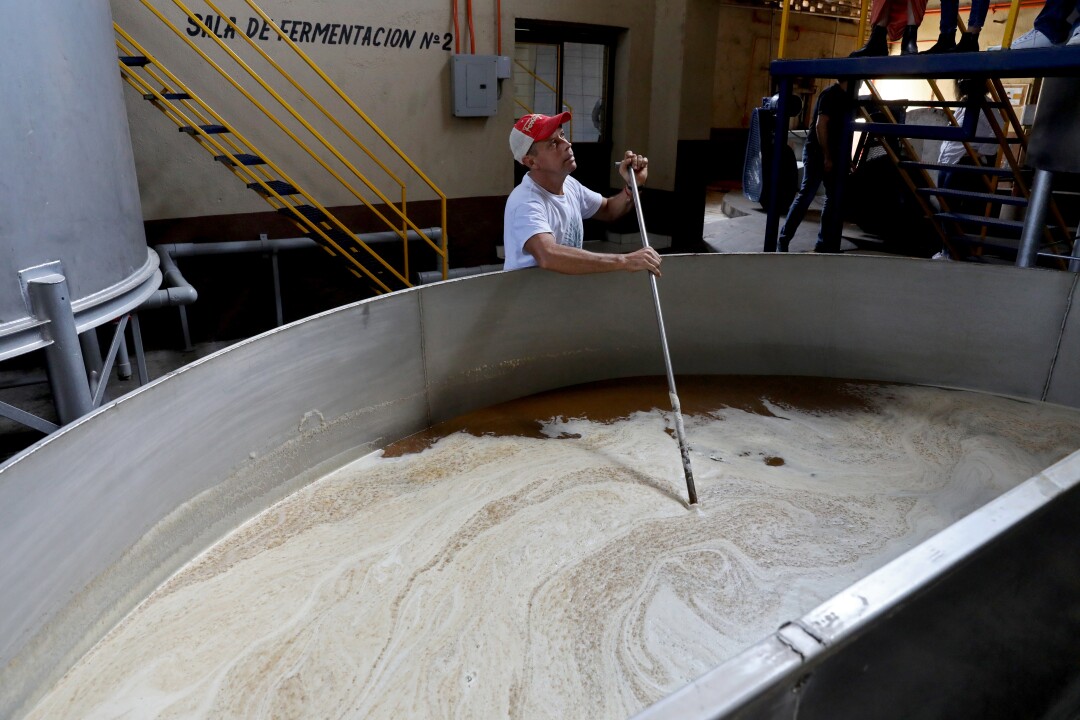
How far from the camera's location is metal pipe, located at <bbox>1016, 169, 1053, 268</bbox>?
340 cm

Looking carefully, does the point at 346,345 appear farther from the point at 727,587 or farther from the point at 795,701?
the point at 795,701

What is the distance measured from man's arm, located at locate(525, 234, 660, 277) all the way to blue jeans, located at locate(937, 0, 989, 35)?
6.87ft

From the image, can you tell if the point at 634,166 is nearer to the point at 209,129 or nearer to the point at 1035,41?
A: the point at 1035,41

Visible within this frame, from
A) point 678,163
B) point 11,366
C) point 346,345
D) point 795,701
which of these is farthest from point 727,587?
point 678,163

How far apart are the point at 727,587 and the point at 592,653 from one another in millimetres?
408

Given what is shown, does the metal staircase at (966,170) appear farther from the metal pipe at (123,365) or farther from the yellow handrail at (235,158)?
the metal pipe at (123,365)

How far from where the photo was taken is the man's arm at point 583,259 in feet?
7.68

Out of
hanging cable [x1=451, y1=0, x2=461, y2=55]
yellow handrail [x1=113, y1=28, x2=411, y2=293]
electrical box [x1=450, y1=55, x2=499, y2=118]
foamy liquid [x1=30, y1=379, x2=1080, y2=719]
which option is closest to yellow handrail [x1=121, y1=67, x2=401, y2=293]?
yellow handrail [x1=113, y1=28, x2=411, y2=293]

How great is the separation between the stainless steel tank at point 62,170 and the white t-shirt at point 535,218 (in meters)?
1.30

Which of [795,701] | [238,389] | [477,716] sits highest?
[795,701]

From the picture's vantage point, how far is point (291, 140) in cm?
419

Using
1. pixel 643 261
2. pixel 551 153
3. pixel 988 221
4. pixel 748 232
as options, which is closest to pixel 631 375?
pixel 643 261

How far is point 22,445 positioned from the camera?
9.73ft

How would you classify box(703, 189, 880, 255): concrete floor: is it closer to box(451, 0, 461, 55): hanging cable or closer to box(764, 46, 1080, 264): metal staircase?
box(764, 46, 1080, 264): metal staircase
